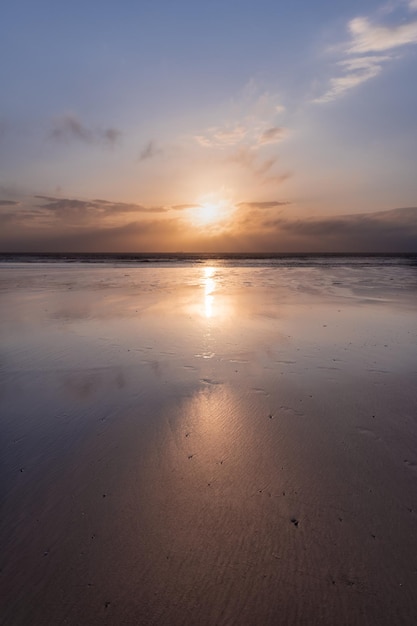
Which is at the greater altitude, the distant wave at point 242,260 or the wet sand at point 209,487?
the wet sand at point 209,487

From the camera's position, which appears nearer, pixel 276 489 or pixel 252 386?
pixel 276 489

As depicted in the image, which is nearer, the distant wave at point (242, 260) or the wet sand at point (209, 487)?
the wet sand at point (209, 487)

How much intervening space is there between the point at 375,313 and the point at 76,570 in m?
12.2

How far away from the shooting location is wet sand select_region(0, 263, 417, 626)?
247 cm

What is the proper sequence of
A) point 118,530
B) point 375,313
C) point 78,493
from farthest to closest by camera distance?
point 375,313
point 78,493
point 118,530

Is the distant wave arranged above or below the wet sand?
below

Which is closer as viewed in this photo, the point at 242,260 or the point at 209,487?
the point at 209,487

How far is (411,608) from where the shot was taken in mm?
2387

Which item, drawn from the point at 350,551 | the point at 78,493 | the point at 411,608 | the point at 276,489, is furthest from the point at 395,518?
the point at 78,493

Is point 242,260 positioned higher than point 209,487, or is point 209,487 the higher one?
point 209,487

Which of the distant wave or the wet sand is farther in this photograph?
the distant wave

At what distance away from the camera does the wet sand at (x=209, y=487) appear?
97.4 inches

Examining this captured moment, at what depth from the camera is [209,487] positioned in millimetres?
3562

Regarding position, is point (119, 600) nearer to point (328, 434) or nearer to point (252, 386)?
point (328, 434)
